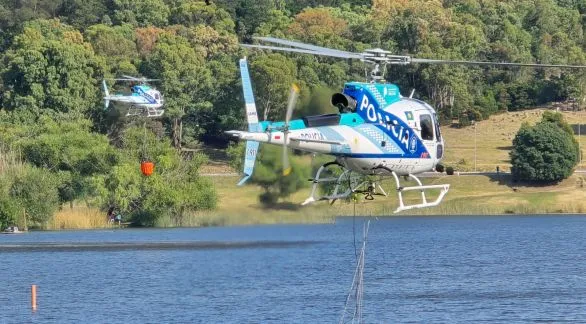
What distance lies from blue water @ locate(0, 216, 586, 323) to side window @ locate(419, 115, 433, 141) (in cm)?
1342

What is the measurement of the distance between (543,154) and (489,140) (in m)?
14.0

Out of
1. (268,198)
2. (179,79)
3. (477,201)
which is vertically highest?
(179,79)

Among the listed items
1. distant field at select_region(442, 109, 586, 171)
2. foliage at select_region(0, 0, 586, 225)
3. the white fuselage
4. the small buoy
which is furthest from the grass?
the white fuselage

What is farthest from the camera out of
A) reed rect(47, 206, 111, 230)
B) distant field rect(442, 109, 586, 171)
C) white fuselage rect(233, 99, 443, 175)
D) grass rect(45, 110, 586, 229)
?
distant field rect(442, 109, 586, 171)

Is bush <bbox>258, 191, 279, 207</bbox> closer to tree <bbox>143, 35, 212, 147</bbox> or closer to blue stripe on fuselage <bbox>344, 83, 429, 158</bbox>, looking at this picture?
blue stripe on fuselage <bbox>344, 83, 429, 158</bbox>

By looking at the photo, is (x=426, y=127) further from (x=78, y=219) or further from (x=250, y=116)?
(x=78, y=219)

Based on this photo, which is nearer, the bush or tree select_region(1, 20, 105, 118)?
the bush

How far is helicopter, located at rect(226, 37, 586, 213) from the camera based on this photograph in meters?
37.9

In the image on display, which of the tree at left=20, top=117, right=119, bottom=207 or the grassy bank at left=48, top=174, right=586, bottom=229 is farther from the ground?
the tree at left=20, top=117, right=119, bottom=207

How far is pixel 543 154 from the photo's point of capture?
134m

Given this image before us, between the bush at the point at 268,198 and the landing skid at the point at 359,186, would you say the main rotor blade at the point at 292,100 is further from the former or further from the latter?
the bush at the point at 268,198

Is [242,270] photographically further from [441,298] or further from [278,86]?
[278,86]

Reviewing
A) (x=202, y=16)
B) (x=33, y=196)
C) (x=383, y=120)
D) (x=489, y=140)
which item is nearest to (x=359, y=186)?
(x=383, y=120)

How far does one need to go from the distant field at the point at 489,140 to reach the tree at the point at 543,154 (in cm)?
291
